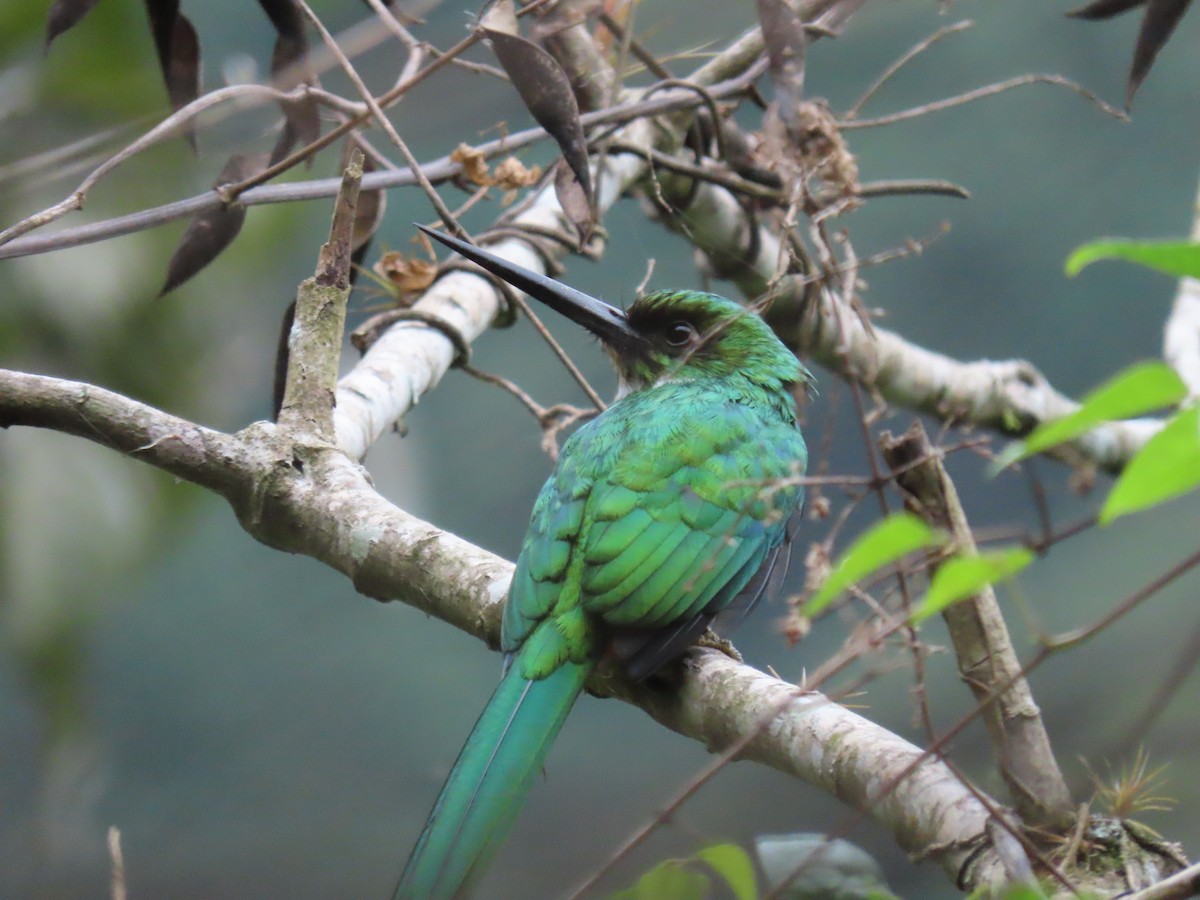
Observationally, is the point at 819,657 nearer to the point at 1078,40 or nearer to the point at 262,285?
the point at 262,285

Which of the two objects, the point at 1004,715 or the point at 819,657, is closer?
the point at 1004,715

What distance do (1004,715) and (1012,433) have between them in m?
2.19

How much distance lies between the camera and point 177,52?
1900 millimetres

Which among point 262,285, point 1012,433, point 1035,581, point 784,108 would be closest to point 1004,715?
point 784,108

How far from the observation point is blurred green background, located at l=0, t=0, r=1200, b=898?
12.9 feet

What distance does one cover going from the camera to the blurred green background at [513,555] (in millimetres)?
3938

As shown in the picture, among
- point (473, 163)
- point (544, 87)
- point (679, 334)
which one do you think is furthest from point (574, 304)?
point (544, 87)

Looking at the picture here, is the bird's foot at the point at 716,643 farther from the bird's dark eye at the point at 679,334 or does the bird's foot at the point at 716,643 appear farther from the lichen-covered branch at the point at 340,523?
the bird's dark eye at the point at 679,334

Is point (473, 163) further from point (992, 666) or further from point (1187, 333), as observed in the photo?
point (1187, 333)

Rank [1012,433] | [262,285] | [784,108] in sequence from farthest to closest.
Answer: [262,285], [1012,433], [784,108]

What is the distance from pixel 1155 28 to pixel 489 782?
138 cm

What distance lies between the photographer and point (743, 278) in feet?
9.41

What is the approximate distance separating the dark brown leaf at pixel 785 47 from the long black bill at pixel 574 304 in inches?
18.7

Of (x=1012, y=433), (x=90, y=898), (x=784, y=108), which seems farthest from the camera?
(x=90, y=898)
